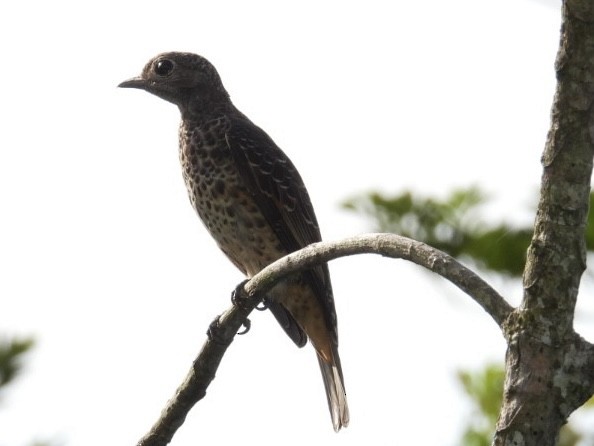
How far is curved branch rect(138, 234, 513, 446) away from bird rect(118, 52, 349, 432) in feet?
5.37

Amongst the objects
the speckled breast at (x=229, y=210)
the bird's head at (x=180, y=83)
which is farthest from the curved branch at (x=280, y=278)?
the bird's head at (x=180, y=83)

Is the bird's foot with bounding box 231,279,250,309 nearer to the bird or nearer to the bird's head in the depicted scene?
the bird

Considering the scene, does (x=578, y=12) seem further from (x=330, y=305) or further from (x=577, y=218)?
(x=330, y=305)

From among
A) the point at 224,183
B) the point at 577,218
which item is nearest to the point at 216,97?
the point at 224,183

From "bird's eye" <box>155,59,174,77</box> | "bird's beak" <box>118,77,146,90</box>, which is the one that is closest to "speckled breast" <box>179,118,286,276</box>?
"bird's beak" <box>118,77,146,90</box>

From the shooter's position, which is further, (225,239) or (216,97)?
(216,97)

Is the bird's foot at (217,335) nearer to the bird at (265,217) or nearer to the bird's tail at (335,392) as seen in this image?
the bird at (265,217)

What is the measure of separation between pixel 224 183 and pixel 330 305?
1104 millimetres

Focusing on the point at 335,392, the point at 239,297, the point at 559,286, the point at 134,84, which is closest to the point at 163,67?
the point at 134,84

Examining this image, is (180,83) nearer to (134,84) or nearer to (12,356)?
(134,84)

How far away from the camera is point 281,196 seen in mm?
7938

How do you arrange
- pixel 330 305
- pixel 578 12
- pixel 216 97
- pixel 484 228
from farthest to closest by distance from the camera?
pixel 216 97
pixel 330 305
pixel 484 228
pixel 578 12

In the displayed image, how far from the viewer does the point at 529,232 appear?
4504 mm

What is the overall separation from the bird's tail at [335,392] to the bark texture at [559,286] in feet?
13.8
